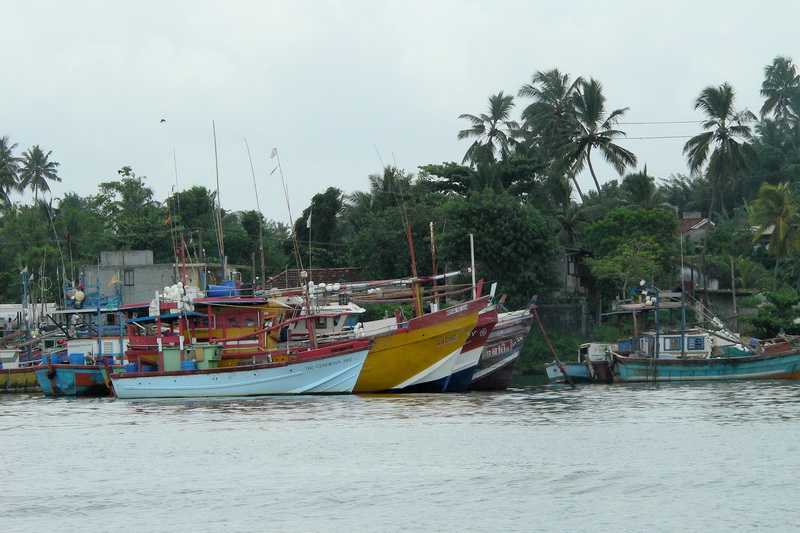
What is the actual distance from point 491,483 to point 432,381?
1672 cm

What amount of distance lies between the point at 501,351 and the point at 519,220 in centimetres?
1418

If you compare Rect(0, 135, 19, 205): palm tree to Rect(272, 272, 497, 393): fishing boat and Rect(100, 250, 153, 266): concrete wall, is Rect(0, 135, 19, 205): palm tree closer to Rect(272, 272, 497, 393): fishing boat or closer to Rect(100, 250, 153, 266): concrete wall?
Rect(100, 250, 153, 266): concrete wall

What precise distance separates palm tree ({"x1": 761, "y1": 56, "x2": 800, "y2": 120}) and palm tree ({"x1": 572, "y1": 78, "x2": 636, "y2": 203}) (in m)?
33.0

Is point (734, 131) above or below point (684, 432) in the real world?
above

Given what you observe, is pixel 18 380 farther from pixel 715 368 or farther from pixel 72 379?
pixel 715 368

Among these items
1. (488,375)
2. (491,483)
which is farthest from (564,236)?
(491,483)

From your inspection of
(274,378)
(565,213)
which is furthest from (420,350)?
(565,213)

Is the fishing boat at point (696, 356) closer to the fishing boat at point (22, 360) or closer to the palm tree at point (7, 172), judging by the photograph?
the fishing boat at point (22, 360)

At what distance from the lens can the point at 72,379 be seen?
4275cm

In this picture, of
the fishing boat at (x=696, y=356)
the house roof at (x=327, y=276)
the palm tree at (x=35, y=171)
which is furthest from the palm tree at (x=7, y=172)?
the fishing boat at (x=696, y=356)

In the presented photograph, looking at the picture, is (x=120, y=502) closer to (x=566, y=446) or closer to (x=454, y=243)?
(x=566, y=446)

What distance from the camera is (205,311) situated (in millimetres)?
38562

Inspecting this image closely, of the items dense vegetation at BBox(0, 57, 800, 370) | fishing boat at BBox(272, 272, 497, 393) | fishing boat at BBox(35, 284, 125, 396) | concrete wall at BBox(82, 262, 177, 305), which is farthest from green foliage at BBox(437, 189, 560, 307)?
fishing boat at BBox(35, 284, 125, 396)

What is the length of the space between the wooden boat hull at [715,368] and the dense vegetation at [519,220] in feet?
27.9
